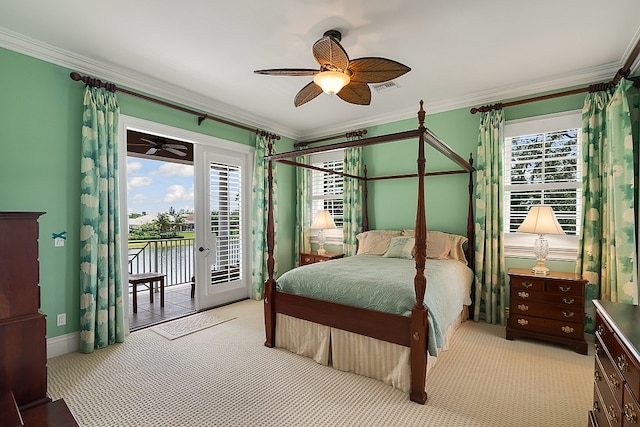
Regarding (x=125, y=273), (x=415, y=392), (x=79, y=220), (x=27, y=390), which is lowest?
(x=415, y=392)

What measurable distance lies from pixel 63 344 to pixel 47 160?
1.81 metres

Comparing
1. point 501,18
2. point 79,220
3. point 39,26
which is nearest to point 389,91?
point 501,18

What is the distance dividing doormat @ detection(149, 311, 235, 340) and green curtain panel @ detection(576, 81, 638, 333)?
4251mm

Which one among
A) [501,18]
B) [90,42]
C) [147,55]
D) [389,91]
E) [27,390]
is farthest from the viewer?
[389,91]

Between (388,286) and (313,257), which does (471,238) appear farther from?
(313,257)

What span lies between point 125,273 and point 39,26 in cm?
247

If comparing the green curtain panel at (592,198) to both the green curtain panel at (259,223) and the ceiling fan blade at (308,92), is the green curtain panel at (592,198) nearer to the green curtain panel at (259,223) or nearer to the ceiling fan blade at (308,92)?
the ceiling fan blade at (308,92)

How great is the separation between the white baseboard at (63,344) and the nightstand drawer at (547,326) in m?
4.59

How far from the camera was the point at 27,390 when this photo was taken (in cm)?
175

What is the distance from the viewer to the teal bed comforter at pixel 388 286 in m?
2.40

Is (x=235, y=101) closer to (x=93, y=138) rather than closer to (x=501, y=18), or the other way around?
(x=93, y=138)

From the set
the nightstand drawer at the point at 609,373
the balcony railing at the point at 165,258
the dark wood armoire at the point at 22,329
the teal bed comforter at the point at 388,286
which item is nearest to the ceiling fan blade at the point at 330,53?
the teal bed comforter at the point at 388,286

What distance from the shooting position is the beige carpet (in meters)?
2.04

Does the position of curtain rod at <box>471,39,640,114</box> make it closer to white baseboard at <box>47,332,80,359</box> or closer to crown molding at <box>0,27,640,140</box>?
crown molding at <box>0,27,640,140</box>
